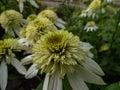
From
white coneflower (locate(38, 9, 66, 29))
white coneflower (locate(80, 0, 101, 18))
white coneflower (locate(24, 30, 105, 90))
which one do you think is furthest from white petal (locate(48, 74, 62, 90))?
white coneflower (locate(80, 0, 101, 18))

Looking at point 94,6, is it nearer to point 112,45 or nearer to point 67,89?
point 112,45

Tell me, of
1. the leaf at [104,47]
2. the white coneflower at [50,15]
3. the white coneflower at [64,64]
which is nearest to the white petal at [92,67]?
the white coneflower at [64,64]

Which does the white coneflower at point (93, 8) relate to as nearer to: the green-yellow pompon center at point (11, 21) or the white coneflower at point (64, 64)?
the green-yellow pompon center at point (11, 21)

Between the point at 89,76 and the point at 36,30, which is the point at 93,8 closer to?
the point at 36,30

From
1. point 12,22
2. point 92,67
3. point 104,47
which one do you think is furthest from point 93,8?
point 92,67

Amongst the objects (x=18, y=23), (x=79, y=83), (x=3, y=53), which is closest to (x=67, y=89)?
(x=79, y=83)

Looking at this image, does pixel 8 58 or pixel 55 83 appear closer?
pixel 55 83

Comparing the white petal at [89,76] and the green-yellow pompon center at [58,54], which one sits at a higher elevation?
the green-yellow pompon center at [58,54]
